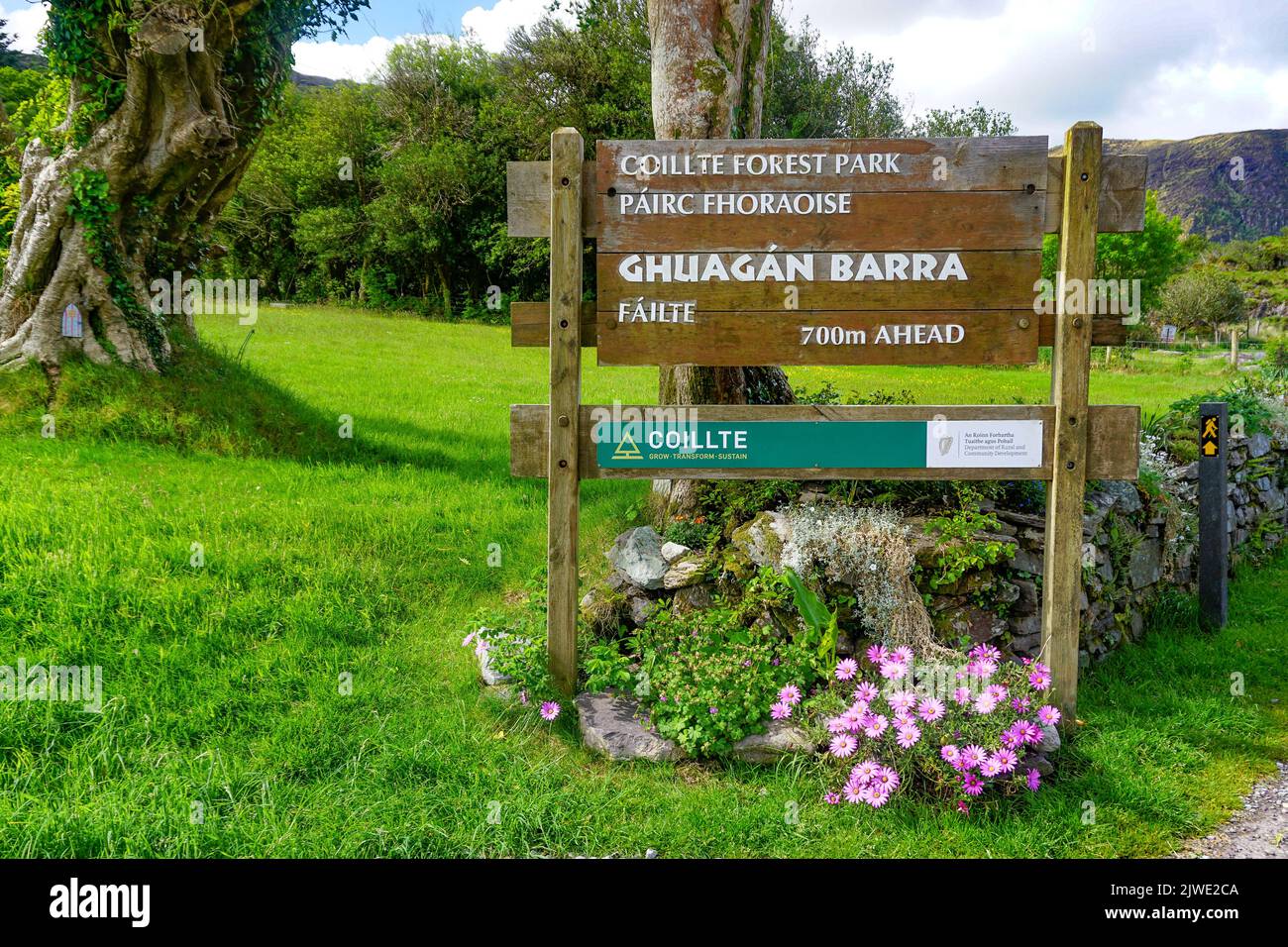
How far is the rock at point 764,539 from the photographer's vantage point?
217 inches

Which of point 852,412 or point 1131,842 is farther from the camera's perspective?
point 852,412

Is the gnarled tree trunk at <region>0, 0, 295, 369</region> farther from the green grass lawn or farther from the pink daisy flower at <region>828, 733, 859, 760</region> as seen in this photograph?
the pink daisy flower at <region>828, 733, 859, 760</region>

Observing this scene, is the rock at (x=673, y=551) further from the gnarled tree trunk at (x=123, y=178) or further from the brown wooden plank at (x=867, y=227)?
the gnarled tree trunk at (x=123, y=178)

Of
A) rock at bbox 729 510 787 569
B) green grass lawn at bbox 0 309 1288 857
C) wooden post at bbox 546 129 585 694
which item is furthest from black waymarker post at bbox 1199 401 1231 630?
wooden post at bbox 546 129 585 694

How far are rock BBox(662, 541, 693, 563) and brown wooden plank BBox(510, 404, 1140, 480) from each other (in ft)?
3.28

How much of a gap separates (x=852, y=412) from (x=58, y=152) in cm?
1011

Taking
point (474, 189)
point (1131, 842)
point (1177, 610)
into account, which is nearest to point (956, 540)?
point (1131, 842)

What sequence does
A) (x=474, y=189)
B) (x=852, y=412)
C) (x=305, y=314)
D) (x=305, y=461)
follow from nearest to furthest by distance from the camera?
(x=852, y=412) → (x=305, y=461) → (x=305, y=314) → (x=474, y=189)

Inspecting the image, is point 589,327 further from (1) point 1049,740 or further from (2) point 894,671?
(1) point 1049,740

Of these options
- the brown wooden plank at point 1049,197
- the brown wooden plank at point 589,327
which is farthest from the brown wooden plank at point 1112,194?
the brown wooden plank at point 589,327

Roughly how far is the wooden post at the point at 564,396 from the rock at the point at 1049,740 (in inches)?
104

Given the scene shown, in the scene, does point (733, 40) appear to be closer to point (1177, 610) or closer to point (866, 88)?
point (1177, 610)

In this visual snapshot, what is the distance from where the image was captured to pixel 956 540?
17.4 feet

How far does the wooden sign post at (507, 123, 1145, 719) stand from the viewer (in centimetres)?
492
